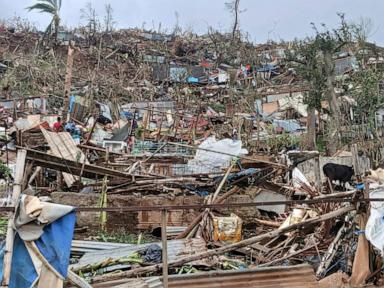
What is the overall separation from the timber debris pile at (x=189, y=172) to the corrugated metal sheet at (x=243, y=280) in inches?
0.6

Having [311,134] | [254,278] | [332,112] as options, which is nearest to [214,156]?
[311,134]

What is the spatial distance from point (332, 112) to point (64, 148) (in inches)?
358

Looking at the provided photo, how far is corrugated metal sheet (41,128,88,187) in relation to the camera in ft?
32.6

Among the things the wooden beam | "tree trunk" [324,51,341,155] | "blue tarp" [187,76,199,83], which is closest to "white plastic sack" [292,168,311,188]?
the wooden beam

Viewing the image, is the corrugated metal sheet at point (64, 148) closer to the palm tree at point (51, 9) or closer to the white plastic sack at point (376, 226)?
the white plastic sack at point (376, 226)

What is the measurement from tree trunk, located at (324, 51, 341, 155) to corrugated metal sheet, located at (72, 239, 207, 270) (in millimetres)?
8462

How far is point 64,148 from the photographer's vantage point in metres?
10.5

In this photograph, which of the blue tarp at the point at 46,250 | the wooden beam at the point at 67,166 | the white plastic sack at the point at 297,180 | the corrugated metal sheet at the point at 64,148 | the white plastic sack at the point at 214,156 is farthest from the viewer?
the white plastic sack at the point at 214,156

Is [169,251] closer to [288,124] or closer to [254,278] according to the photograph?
[254,278]

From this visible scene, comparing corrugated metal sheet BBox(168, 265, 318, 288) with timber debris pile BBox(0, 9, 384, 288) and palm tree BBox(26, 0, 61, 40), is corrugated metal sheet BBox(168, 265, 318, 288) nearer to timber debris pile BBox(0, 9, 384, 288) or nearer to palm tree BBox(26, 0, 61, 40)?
timber debris pile BBox(0, 9, 384, 288)

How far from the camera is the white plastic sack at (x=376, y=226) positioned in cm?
501

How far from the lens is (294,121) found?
18.1 m

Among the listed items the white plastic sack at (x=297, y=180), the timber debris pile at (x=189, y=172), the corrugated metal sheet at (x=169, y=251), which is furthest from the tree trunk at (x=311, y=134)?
the corrugated metal sheet at (x=169, y=251)

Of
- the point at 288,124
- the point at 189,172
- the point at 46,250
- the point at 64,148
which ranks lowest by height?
the point at 46,250
